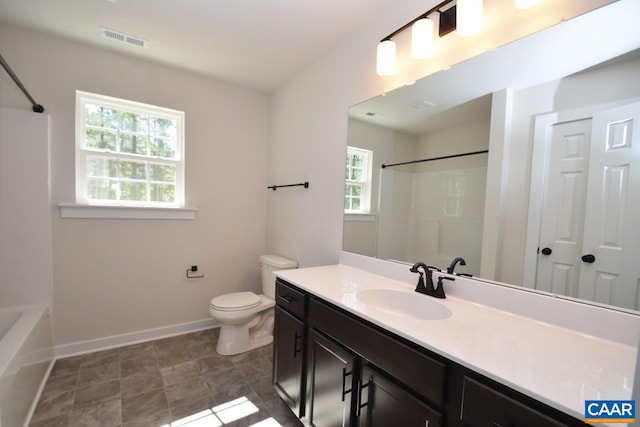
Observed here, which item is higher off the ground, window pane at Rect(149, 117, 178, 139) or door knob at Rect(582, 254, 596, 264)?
window pane at Rect(149, 117, 178, 139)

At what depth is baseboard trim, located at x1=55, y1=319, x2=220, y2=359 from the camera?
216 cm

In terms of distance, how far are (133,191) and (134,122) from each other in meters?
0.62

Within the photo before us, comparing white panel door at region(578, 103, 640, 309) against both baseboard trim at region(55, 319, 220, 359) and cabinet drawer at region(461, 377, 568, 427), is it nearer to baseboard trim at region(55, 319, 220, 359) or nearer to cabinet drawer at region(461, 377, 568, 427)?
cabinet drawer at region(461, 377, 568, 427)

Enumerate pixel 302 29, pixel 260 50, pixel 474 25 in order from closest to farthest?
1. pixel 474 25
2. pixel 302 29
3. pixel 260 50

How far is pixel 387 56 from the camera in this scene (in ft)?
5.11

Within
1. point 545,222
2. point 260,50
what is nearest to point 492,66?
point 545,222

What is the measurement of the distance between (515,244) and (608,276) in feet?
0.93

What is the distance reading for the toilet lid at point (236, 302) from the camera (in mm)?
2174

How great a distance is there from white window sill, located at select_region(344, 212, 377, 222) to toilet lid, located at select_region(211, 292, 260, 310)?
1.09 m

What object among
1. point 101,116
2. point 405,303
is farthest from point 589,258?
point 101,116

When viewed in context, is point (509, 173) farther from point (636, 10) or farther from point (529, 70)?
point (636, 10)

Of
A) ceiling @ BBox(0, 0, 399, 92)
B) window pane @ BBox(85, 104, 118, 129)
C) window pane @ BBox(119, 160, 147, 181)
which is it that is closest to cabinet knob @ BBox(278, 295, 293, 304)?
ceiling @ BBox(0, 0, 399, 92)

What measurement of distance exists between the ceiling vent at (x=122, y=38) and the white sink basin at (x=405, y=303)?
2.42 m

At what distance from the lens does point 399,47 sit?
159 cm
